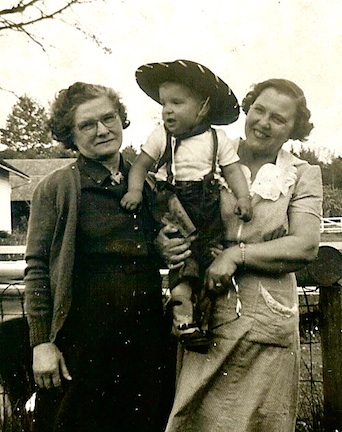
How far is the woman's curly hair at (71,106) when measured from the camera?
8.68 feet

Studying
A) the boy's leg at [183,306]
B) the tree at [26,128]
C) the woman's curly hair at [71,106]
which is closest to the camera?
the boy's leg at [183,306]

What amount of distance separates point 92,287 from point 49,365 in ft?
1.27

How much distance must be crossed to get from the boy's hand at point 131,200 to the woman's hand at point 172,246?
16 centimetres

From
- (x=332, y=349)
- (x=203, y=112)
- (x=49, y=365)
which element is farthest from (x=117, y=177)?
(x=332, y=349)

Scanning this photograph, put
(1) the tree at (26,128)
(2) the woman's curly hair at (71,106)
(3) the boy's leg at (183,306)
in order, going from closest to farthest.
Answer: (3) the boy's leg at (183,306), (2) the woman's curly hair at (71,106), (1) the tree at (26,128)

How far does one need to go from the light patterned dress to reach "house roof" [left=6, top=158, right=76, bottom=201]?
30.7 inches

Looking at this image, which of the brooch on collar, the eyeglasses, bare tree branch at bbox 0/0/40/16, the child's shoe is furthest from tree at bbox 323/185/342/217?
bare tree branch at bbox 0/0/40/16

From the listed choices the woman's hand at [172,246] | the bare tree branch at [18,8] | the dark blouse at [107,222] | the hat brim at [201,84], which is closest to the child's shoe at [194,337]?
the woman's hand at [172,246]

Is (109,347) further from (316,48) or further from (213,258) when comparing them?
(316,48)

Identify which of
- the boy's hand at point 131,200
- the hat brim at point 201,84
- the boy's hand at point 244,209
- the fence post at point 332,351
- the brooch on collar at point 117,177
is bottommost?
the fence post at point 332,351

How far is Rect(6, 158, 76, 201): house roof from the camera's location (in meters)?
2.68

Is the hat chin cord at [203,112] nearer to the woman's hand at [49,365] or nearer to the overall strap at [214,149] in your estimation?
the overall strap at [214,149]

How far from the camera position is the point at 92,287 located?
262 cm

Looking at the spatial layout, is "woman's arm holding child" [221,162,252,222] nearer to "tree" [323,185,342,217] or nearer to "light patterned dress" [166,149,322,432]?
"light patterned dress" [166,149,322,432]
